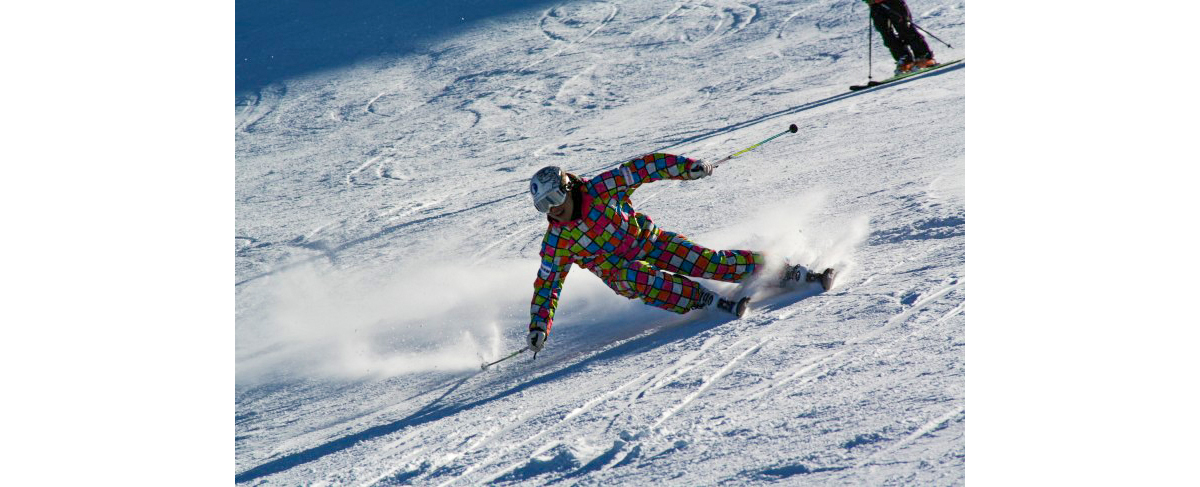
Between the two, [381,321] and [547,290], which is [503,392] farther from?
[381,321]

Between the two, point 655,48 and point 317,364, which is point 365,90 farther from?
point 317,364

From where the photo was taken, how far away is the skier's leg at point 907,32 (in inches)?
422

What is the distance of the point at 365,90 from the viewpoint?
49.4ft

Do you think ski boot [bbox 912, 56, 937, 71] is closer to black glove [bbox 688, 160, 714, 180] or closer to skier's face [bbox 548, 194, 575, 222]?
black glove [bbox 688, 160, 714, 180]

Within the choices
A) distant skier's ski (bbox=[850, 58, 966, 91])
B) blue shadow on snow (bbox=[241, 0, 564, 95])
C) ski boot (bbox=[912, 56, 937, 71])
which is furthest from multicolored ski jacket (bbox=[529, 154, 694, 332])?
blue shadow on snow (bbox=[241, 0, 564, 95])

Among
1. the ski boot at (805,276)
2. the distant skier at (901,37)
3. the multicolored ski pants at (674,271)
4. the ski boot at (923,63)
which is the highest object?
the distant skier at (901,37)

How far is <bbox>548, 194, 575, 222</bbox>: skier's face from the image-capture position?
5.55 metres

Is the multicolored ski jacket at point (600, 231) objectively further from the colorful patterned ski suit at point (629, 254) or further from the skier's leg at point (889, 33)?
the skier's leg at point (889, 33)

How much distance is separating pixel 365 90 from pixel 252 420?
9487mm

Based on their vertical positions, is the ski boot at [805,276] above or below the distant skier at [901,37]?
below

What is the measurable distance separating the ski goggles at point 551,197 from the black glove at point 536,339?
0.69 metres

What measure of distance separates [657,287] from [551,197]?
0.78m

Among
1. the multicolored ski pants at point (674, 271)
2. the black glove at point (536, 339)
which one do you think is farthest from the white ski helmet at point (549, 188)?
the black glove at point (536, 339)
